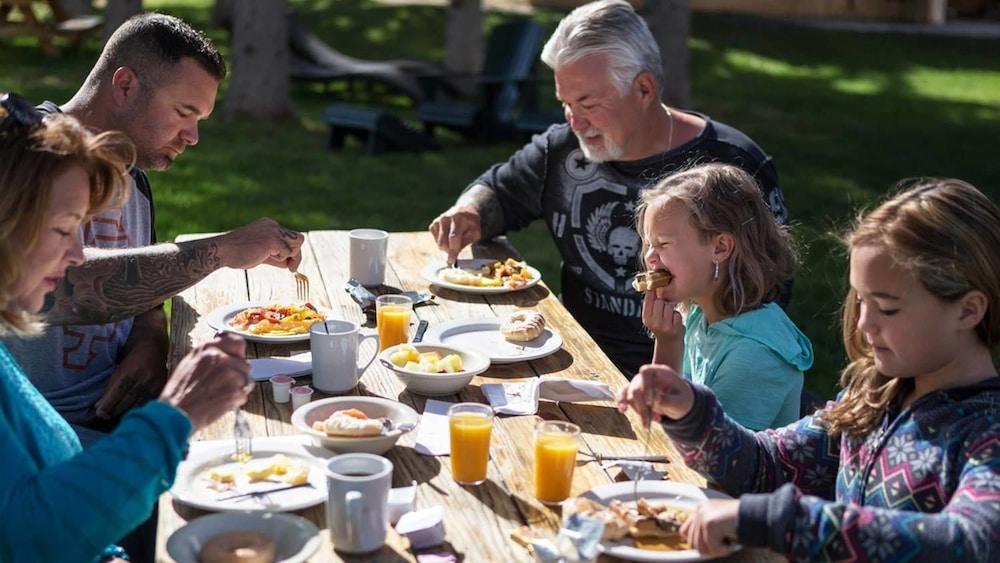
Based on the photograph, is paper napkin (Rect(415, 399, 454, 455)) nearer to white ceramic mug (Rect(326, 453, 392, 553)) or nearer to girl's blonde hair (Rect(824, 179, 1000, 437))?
white ceramic mug (Rect(326, 453, 392, 553))

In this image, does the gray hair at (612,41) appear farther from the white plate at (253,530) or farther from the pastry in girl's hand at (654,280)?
the white plate at (253,530)

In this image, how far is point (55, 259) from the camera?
2264 mm

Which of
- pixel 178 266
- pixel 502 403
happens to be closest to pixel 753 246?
pixel 502 403

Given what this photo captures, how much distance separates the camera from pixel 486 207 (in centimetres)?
454

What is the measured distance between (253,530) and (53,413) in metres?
0.55

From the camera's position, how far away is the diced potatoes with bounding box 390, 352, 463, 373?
2.99m

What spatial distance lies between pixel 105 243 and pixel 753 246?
186 cm

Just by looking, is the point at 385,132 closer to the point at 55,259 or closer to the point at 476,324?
the point at 476,324

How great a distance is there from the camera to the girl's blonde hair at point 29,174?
7.12 feet

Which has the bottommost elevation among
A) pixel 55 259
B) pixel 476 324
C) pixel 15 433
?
pixel 476 324

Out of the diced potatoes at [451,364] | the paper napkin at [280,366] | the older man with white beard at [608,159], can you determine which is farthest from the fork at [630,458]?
the older man with white beard at [608,159]

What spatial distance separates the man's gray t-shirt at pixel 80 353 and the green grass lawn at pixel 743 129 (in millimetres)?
2118

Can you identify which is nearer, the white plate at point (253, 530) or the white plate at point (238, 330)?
the white plate at point (253, 530)

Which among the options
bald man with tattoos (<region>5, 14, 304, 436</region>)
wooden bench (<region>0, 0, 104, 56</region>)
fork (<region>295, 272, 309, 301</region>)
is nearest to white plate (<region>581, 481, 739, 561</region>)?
bald man with tattoos (<region>5, 14, 304, 436</region>)
